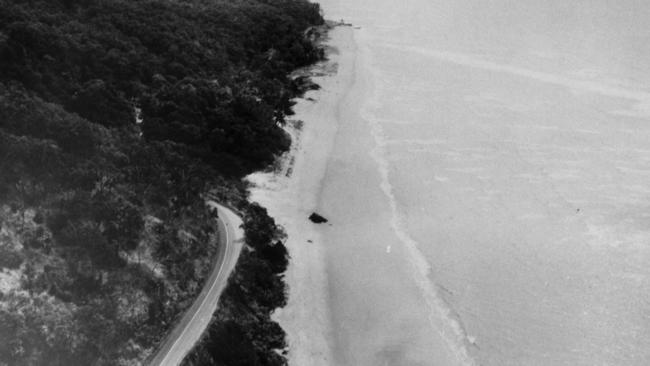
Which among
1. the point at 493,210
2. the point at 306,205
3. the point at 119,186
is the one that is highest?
the point at 119,186

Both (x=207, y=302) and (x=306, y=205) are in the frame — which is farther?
(x=306, y=205)

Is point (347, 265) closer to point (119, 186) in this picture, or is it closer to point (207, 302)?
point (207, 302)

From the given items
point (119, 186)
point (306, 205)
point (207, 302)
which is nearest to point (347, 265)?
point (306, 205)

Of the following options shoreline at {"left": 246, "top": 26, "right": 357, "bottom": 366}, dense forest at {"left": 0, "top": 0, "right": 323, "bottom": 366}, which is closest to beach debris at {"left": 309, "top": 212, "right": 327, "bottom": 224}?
shoreline at {"left": 246, "top": 26, "right": 357, "bottom": 366}

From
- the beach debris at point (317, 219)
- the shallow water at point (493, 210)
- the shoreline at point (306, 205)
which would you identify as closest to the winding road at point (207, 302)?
the shoreline at point (306, 205)

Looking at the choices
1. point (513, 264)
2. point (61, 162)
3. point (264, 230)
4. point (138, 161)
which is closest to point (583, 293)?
point (513, 264)

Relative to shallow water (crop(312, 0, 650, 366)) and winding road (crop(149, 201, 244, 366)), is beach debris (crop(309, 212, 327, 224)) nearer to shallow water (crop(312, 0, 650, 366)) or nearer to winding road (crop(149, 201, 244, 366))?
shallow water (crop(312, 0, 650, 366))
